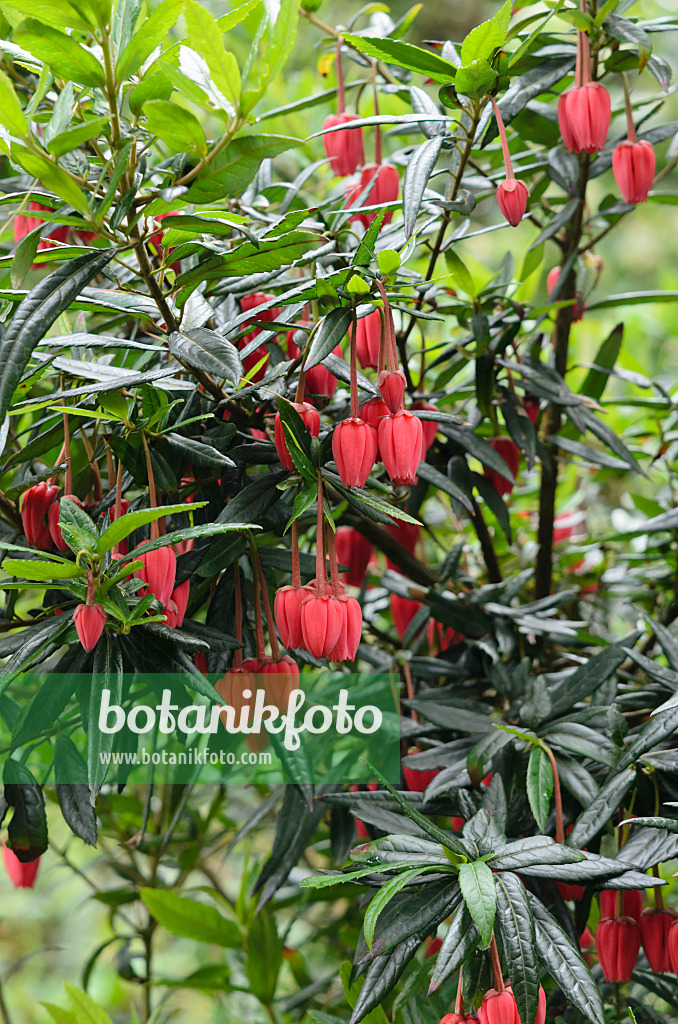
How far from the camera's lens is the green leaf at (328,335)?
535 mm

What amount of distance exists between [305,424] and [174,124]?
8.3 inches

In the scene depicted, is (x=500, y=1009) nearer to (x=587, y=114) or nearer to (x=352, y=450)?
(x=352, y=450)

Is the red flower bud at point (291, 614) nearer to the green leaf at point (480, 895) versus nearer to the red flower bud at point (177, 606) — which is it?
the red flower bud at point (177, 606)

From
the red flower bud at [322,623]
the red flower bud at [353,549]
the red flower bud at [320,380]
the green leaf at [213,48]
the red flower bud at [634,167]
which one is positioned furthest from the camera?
the red flower bud at [353,549]

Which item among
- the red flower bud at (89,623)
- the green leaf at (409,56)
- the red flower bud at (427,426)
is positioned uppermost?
the green leaf at (409,56)

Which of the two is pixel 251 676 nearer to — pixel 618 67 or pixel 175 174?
pixel 175 174

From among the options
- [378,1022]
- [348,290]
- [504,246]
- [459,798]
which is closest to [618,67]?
[348,290]

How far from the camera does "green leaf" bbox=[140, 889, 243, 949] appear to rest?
878mm

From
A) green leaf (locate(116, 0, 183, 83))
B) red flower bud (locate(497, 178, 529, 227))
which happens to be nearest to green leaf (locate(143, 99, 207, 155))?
green leaf (locate(116, 0, 183, 83))

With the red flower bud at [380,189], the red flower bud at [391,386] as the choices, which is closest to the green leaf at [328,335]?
the red flower bud at [391,386]

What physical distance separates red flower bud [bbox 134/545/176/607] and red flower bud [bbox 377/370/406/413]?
0.60 ft

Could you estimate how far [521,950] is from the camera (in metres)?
0.50

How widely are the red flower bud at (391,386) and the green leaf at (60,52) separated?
25 centimetres

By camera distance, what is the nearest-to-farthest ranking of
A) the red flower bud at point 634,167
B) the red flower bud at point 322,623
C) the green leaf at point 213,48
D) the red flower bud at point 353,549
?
the green leaf at point 213,48, the red flower bud at point 322,623, the red flower bud at point 634,167, the red flower bud at point 353,549
